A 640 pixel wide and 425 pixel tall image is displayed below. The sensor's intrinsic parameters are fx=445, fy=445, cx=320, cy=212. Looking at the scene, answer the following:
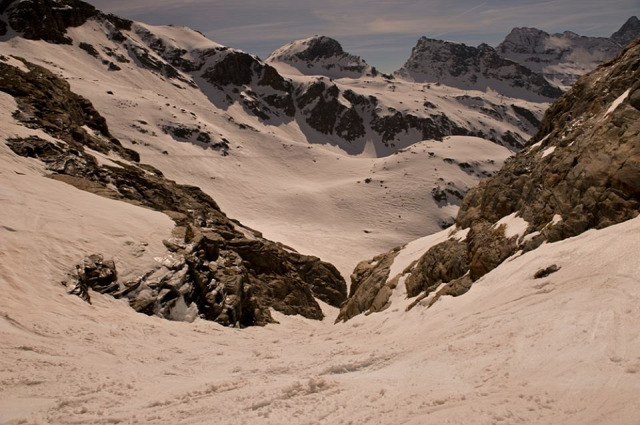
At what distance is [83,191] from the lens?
87.6ft

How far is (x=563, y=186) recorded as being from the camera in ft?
54.2

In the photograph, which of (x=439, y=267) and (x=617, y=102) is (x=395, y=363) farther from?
(x=617, y=102)

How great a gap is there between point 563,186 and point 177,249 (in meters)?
18.6

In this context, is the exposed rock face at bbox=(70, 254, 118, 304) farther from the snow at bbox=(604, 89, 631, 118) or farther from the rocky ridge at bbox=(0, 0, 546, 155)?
the rocky ridge at bbox=(0, 0, 546, 155)

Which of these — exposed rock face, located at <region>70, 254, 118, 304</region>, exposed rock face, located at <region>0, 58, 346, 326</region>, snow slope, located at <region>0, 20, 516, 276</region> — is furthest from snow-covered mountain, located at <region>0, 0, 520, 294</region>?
exposed rock face, located at <region>0, 58, 346, 326</region>

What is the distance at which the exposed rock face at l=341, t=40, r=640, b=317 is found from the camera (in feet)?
46.9

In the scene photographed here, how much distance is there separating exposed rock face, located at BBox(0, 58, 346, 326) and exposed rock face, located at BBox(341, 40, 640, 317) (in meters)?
10.9

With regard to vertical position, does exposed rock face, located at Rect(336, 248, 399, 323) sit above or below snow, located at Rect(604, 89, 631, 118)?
below

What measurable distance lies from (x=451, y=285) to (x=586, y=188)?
6.11m

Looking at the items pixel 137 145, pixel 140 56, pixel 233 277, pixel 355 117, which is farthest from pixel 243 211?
pixel 355 117

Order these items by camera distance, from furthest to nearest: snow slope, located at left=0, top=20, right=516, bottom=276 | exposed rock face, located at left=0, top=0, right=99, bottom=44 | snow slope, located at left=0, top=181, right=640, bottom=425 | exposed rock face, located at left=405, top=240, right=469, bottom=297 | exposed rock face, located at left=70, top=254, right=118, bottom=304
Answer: exposed rock face, located at left=0, top=0, right=99, bottom=44 → snow slope, located at left=0, top=20, right=516, bottom=276 → exposed rock face, located at left=405, top=240, right=469, bottom=297 → exposed rock face, located at left=70, top=254, right=118, bottom=304 → snow slope, located at left=0, top=181, right=640, bottom=425

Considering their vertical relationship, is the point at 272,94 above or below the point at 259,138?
above

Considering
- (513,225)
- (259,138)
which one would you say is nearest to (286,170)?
(259,138)

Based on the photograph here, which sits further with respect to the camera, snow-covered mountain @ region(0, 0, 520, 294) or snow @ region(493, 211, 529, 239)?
snow-covered mountain @ region(0, 0, 520, 294)
